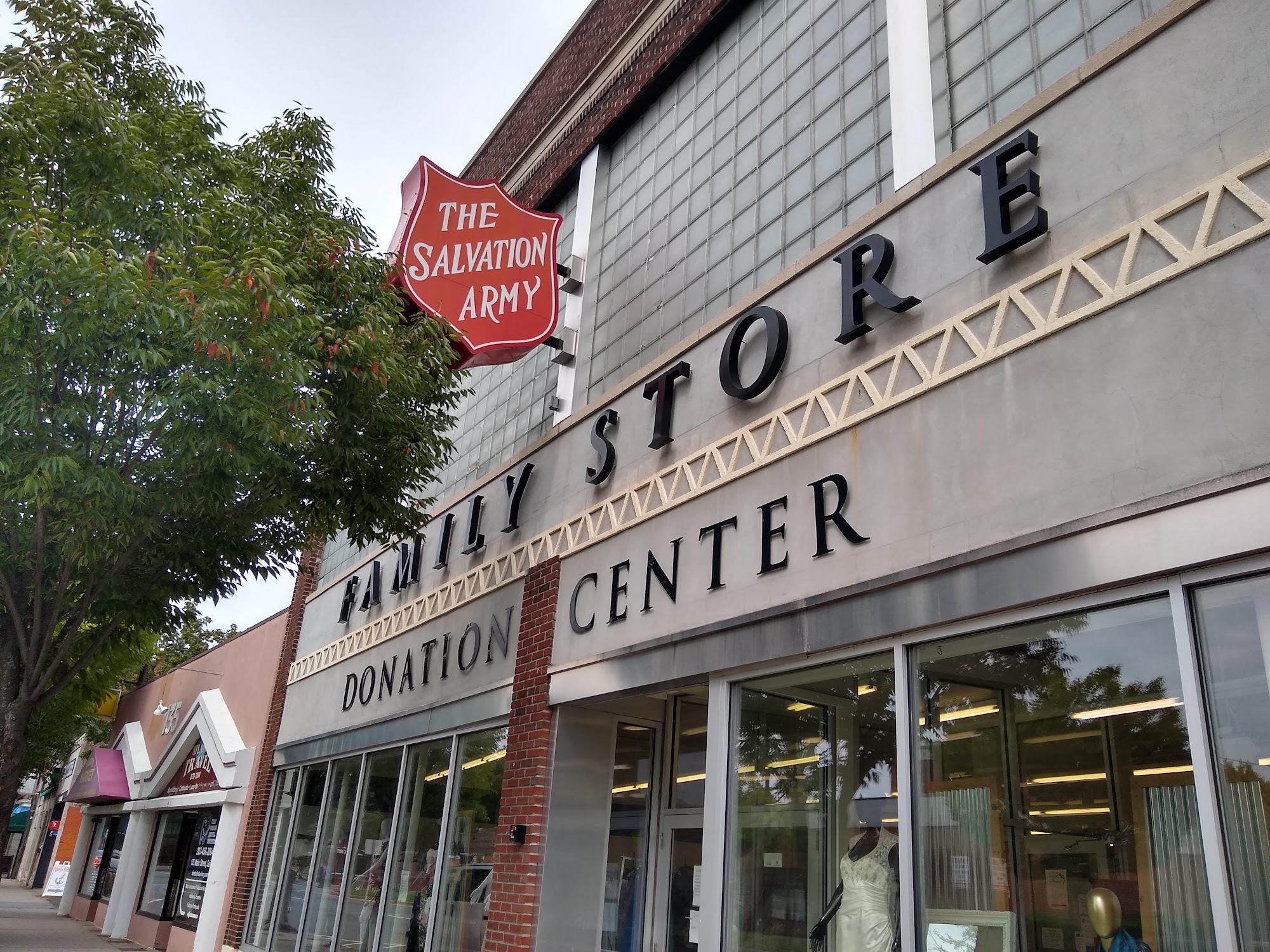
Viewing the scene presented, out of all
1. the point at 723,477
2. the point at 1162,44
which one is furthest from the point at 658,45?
the point at 1162,44

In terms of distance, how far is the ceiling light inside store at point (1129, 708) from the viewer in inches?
170

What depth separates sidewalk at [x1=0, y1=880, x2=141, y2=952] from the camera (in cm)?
1734

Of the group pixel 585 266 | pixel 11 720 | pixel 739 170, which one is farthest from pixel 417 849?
pixel 739 170

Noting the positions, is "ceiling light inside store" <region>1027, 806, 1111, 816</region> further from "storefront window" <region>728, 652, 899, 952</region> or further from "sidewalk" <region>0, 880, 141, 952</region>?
"sidewalk" <region>0, 880, 141, 952</region>

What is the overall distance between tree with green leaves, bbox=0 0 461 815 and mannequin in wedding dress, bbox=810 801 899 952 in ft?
17.2

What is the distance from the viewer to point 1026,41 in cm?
614

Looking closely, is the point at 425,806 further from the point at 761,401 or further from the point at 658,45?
the point at 658,45

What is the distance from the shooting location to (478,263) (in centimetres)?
1070

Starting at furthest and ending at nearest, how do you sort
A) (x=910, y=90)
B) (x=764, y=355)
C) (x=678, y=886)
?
(x=678, y=886)
(x=764, y=355)
(x=910, y=90)

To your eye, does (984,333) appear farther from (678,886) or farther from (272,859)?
(272,859)

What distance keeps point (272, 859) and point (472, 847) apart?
21.4ft

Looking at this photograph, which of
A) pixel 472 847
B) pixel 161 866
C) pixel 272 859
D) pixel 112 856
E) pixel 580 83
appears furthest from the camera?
pixel 112 856

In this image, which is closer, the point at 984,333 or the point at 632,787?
the point at 984,333

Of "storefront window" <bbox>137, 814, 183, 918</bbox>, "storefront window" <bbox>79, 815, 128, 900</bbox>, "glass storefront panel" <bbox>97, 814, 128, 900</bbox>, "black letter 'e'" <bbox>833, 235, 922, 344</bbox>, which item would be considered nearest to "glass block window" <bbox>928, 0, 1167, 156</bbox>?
"black letter 'e'" <bbox>833, 235, 922, 344</bbox>
